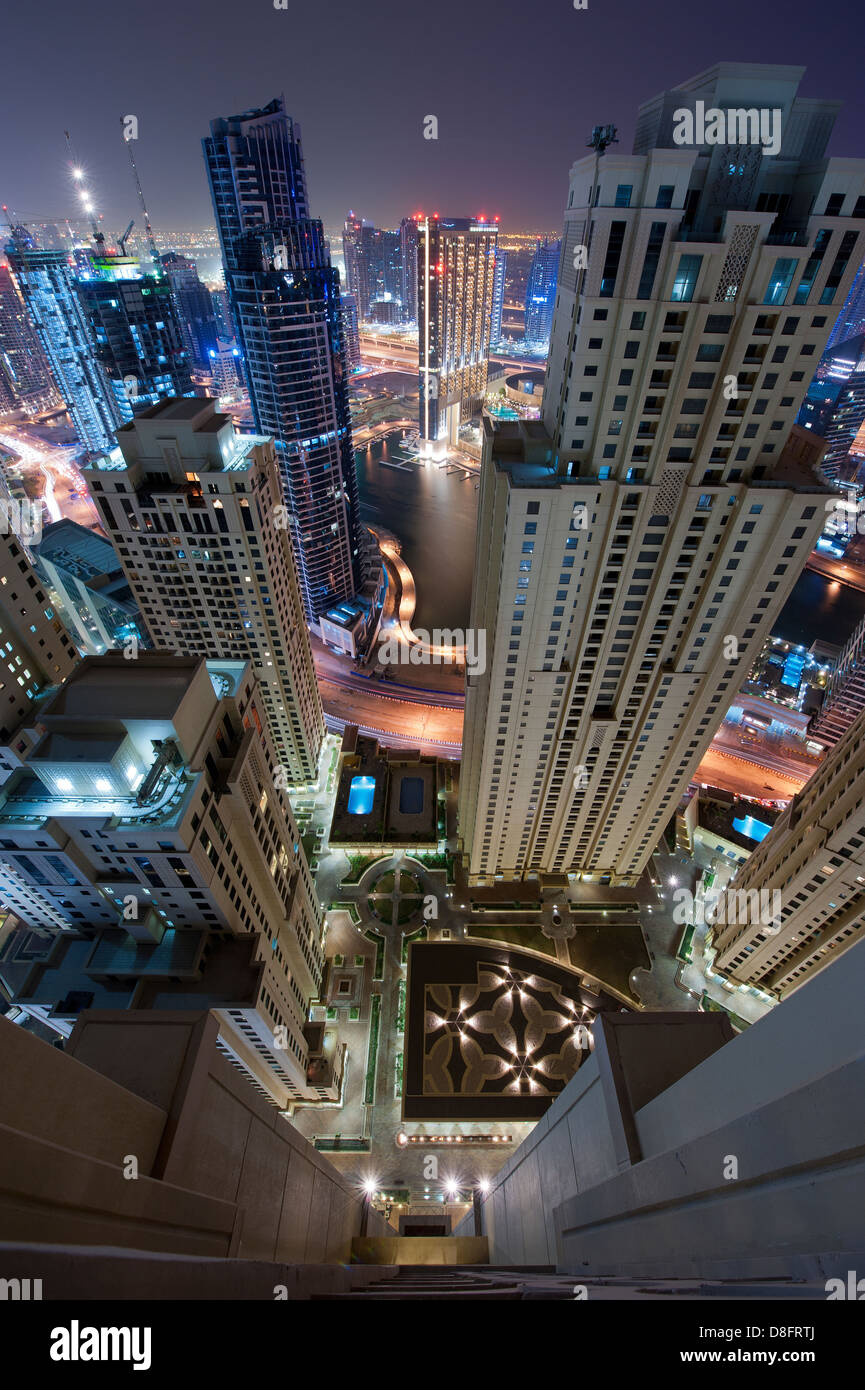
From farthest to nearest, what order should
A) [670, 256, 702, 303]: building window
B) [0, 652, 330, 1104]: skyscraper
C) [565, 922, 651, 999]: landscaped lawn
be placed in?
[565, 922, 651, 999]: landscaped lawn
[670, 256, 702, 303]: building window
[0, 652, 330, 1104]: skyscraper

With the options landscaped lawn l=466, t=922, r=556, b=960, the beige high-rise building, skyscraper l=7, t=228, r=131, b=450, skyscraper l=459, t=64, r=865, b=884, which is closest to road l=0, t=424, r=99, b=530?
skyscraper l=7, t=228, r=131, b=450

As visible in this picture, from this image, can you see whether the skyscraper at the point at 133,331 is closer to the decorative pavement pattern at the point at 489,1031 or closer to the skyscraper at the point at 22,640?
the skyscraper at the point at 22,640

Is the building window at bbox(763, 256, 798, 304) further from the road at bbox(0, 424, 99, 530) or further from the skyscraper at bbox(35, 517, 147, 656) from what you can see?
the road at bbox(0, 424, 99, 530)

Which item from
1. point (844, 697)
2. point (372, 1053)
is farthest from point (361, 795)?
point (844, 697)

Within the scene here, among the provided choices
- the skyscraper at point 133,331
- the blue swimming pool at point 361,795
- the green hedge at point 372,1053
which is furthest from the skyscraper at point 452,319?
the green hedge at point 372,1053

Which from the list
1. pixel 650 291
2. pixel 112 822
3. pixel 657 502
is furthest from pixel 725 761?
pixel 112 822

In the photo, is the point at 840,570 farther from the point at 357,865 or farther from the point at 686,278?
the point at 357,865

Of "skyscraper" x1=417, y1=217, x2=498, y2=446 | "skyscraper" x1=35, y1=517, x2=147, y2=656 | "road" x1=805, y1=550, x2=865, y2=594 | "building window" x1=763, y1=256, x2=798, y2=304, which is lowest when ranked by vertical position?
"skyscraper" x1=35, y1=517, x2=147, y2=656
